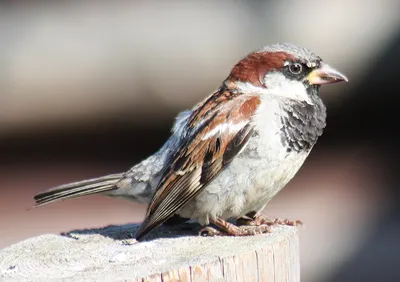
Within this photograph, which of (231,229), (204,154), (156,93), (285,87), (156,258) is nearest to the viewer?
(156,258)

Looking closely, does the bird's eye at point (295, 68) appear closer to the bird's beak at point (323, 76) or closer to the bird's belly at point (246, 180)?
the bird's beak at point (323, 76)

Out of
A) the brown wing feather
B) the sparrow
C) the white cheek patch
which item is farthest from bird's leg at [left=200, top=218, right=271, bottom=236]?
the white cheek patch

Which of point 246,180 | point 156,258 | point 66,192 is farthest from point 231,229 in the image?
point 66,192

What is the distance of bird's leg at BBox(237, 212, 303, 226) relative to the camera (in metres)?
3.27

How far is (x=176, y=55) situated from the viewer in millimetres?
5762

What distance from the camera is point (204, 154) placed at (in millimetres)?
3332

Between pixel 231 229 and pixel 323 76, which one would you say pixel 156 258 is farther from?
pixel 323 76

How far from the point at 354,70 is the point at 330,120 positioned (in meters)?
0.32

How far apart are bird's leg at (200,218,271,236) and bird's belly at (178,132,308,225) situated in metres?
0.04

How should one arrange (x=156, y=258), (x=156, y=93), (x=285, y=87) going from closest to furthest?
(x=156, y=258)
(x=285, y=87)
(x=156, y=93)

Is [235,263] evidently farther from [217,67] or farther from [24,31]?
[24,31]

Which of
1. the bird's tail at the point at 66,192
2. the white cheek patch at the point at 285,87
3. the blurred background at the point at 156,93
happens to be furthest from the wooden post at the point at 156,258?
the blurred background at the point at 156,93

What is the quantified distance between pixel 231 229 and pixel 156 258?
0.44 m

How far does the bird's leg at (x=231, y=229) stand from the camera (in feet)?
10.2
